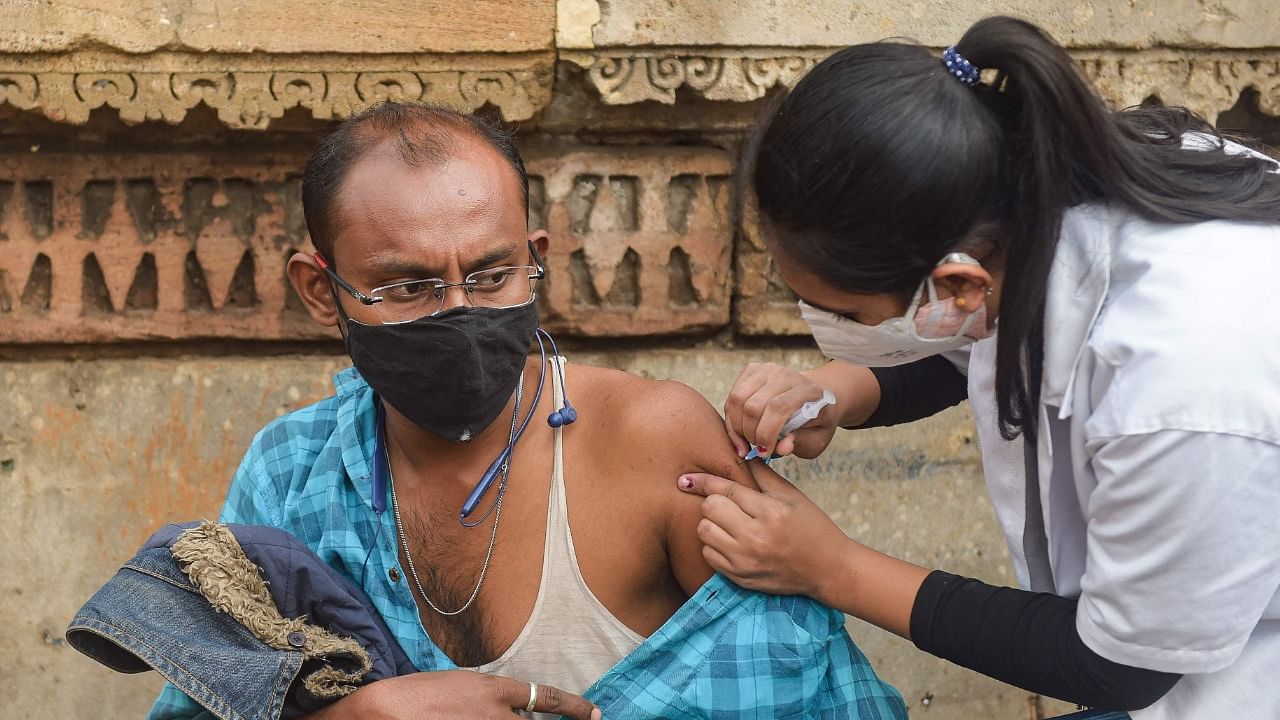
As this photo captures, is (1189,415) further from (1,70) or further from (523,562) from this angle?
(1,70)

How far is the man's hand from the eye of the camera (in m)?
1.74

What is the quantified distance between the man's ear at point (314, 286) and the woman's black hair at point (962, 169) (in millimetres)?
848

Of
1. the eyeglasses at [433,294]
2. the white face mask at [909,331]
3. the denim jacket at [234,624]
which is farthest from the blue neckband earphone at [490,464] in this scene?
the white face mask at [909,331]

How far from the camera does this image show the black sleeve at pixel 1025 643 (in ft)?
5.17

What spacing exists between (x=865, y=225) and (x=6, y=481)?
223 cm

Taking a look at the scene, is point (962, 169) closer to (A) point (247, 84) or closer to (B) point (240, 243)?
(A) point (247, 84)

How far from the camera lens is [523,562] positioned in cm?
196

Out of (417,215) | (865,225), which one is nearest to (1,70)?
(417,215)

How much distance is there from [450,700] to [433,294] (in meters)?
0.62

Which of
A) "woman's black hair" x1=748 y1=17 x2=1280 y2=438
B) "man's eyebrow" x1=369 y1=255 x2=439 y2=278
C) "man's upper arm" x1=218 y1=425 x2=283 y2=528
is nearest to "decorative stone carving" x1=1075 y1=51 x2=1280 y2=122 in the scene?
"woman's black hair" x1=748 y1=17 x2=1280 y2=438

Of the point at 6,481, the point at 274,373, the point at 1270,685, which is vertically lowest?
the point at 6,481

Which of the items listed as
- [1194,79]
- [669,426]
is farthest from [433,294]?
[1194,79]

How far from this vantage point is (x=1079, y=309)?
1493 mm

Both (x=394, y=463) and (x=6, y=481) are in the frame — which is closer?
(x=394, y=463)
